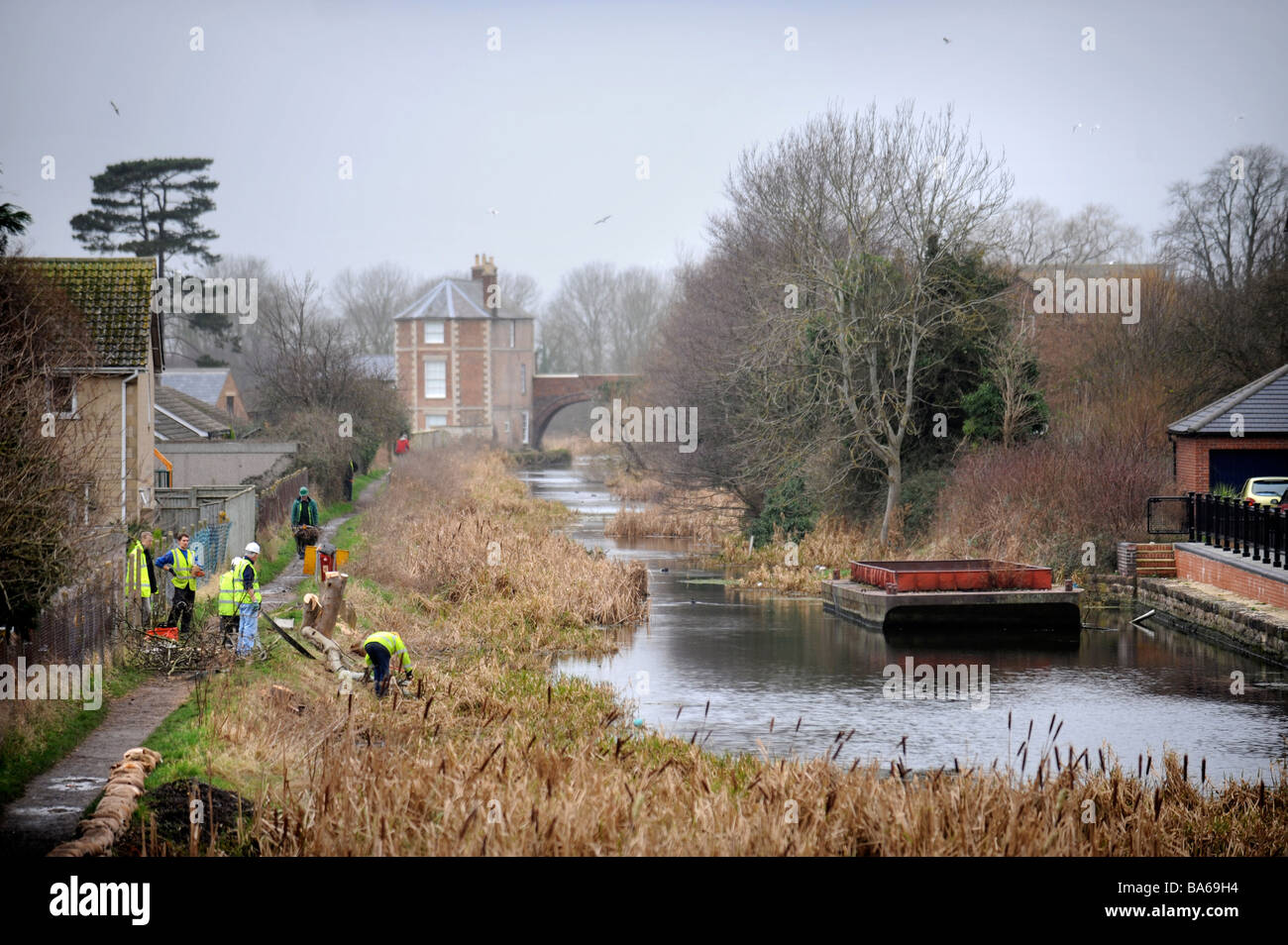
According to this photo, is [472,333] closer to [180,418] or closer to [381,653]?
[180,418]

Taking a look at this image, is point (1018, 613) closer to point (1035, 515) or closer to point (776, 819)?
point (1035, 515)

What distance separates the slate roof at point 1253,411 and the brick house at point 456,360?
54.2 meters

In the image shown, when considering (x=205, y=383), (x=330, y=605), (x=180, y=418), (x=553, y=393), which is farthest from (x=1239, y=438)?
(x=553, y=393)

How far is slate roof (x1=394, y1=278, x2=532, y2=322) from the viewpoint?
77938 millimetres

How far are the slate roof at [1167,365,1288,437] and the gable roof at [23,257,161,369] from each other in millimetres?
21270

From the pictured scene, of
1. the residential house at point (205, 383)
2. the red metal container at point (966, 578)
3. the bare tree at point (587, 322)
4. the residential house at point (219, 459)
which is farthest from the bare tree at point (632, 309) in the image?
the red metal container at point (966, 578)

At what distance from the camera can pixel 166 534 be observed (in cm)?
1894

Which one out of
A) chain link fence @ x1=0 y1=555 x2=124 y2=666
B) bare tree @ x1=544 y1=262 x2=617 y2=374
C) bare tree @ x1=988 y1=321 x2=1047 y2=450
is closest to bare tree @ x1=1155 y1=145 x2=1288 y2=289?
bare tree @ x1=988 y1=321 x2=1047 y2=450

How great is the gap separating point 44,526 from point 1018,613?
54.7 feet

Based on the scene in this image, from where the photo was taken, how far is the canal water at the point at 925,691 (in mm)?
14547

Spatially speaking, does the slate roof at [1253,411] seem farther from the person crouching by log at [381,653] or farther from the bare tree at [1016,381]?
the person crouching by log at [381,653]

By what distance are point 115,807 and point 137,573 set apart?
7102 millimetres

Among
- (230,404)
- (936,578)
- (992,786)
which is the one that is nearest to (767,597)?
(936,578)

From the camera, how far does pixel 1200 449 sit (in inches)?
1046
